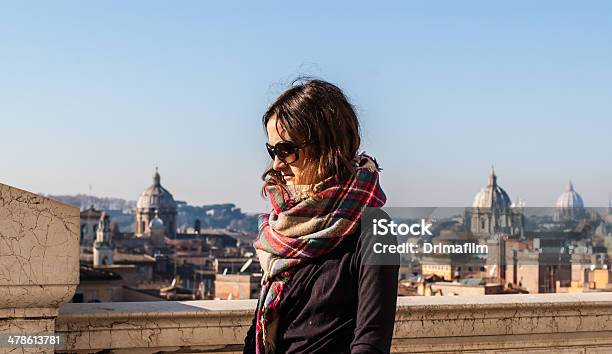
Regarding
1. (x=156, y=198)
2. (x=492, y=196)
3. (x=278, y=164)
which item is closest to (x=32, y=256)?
(x=278, y=164)

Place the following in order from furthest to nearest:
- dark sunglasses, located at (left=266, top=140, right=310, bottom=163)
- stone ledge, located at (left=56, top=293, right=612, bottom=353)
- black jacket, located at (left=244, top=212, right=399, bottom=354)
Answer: stone ledge, located at (left=56, top=293, right=612, bottom=353) < dark sunglasses, located at (left=266, top=140, right=310, bottom=163) < black jacket, located at (left=244, top=212, right=399, bottom=354)

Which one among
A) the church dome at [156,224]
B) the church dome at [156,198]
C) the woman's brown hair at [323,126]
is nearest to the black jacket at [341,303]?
the woman's brown hair at [323,126]

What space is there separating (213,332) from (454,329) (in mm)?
561

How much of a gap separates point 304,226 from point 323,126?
15 cm

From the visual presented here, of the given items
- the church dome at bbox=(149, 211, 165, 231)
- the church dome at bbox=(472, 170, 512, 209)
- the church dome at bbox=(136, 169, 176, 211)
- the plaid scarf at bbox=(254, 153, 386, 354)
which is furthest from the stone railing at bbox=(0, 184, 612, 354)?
the church dome at bbox=(136, 169, 176, 211)

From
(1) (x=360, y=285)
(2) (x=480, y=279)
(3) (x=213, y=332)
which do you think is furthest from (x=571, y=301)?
(2) (x=480, y=279)

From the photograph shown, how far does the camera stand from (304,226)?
1.62 m

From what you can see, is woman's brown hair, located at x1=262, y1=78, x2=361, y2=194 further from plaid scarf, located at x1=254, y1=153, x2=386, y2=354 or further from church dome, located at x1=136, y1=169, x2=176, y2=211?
church dome, located at x1=136, y1=169, x2=176, y2=211

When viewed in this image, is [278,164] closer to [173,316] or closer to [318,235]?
[318,235]

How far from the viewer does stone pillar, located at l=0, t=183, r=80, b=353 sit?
2094mm

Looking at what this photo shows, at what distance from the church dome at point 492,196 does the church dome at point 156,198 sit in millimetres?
28577

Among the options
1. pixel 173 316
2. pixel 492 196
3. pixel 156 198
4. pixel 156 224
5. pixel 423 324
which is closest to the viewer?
pixel 173 316

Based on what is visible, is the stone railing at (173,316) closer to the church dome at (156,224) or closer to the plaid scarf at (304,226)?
the plaid scarf at (304,226)

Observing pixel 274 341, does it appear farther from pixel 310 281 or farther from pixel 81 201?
pixel 81 201
